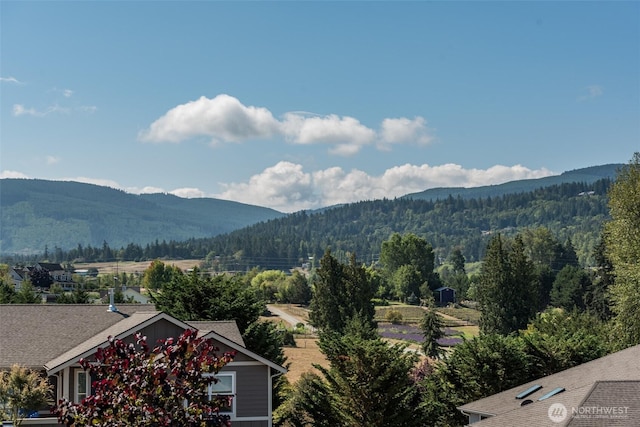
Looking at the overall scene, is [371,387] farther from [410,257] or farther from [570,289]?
[410,257]

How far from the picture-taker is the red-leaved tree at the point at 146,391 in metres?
13.2

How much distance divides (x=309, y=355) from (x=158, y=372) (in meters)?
57.5

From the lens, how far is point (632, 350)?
25188 mm

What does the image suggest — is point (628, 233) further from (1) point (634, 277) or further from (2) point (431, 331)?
(2) point (431, 331)

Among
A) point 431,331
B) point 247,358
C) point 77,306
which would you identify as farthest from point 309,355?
point 247,358

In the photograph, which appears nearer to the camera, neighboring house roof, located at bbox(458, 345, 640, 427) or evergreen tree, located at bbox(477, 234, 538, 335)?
neighboring house roof, located at bbox(458, 345, 640, 427)

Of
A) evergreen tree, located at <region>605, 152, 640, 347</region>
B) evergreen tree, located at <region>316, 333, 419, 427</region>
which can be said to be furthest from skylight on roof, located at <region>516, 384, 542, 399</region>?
evergreen tree, located at <region>605, 152, 640, 347</region>

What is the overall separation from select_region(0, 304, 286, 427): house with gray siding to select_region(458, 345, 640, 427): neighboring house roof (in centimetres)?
747

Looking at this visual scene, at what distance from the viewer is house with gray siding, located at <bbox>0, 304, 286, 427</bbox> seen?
25547mm

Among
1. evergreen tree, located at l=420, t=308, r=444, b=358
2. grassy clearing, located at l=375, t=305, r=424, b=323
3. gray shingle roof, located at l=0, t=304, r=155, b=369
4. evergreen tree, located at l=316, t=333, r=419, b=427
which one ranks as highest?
gray shingle roof, located at l=0, t=304, r=155, b=369

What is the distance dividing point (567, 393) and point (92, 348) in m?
15.5

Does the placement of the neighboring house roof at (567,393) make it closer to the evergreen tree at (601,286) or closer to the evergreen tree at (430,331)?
the evergreen tree at (430,331)

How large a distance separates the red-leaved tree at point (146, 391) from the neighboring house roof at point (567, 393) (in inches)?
329

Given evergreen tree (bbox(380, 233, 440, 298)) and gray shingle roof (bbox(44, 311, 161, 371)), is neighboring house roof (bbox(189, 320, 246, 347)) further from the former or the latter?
evergreen tree (bbox(380, 233, 440, 298))
